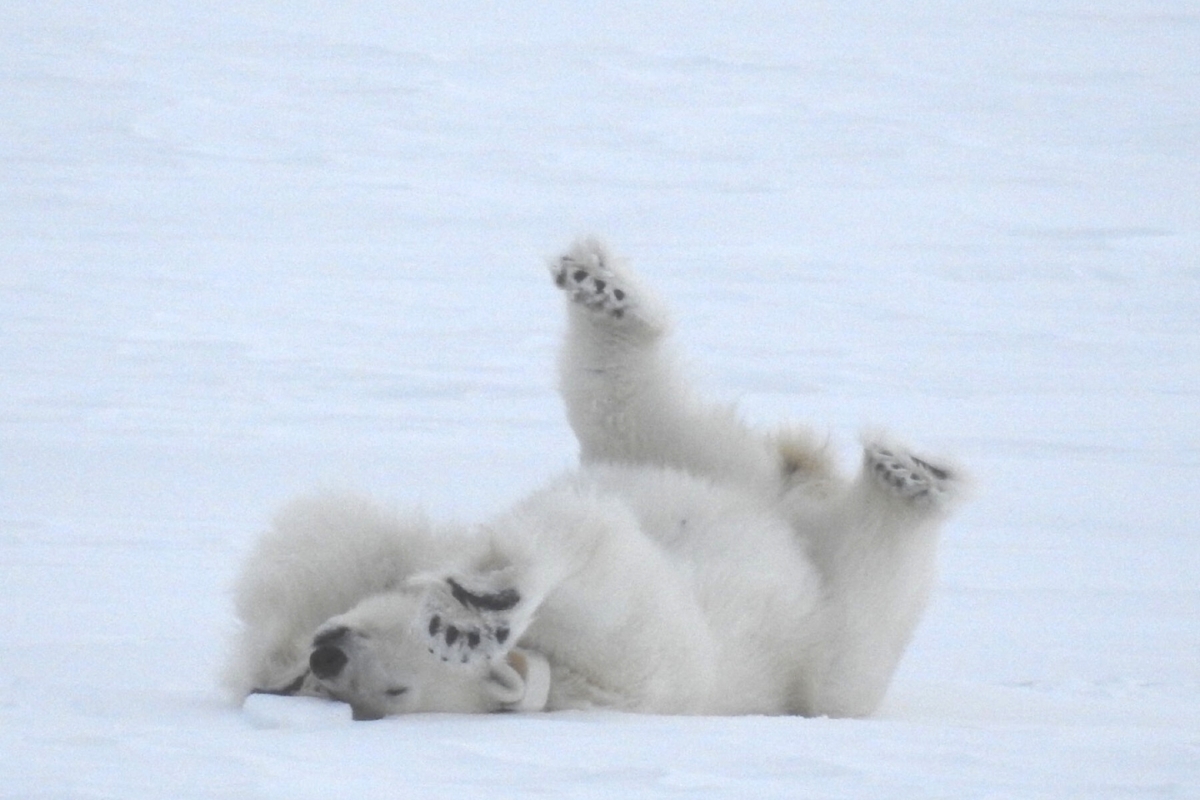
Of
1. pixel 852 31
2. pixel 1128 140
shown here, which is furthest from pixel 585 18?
pixel 1128 140

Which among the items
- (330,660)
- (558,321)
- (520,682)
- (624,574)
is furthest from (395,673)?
(558,321)

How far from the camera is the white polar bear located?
3432 millimetres

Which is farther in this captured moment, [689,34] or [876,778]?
[689,34]

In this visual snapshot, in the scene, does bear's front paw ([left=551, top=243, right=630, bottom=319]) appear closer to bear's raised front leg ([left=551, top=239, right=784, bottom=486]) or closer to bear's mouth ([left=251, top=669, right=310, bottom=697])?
bear's raised front leg ([left=551, top=239, right=784, bottom=486])

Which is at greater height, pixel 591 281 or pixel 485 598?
pixel 591 281

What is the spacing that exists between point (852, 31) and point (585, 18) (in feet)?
8.09

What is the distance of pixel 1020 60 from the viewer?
16.6m

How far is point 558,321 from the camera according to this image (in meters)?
9.28

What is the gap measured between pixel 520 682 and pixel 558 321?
5890 millimetres

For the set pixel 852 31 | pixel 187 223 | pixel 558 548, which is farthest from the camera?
pixel 852 31

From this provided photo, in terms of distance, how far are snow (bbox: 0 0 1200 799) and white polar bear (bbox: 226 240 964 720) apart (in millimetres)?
148

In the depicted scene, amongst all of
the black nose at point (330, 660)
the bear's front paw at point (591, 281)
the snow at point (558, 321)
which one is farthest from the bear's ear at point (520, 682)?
the bear's front paw at point (591, 281)

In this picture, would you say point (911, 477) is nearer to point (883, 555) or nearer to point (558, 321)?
point (883, 555)

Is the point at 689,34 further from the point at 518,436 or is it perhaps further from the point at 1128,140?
the point at 518,436
